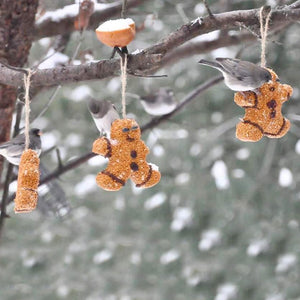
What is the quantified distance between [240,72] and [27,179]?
27cm

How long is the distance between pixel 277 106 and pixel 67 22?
25.9 inches

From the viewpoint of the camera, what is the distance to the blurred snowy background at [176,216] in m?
2.69

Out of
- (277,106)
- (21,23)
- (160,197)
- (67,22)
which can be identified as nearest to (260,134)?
(277,106)

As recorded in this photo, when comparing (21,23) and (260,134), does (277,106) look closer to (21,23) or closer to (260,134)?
(260,134)

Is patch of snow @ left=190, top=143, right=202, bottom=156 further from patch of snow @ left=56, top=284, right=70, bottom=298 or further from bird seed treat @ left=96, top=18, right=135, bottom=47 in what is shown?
bird seed treat @ left=96, top=18, right=135, bottom=47

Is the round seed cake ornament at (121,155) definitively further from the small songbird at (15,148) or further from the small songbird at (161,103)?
the small songbird at (161,103)

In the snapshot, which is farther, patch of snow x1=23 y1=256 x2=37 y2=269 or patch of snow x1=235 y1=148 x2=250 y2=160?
patch of snow x1=23 y1=256 x2=37 y2=269

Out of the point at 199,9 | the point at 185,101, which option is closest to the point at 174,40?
the point at 185,101

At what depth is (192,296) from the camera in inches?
116

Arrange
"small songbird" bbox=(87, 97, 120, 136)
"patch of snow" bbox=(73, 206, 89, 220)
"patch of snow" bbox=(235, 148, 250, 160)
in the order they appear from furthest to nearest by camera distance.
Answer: "patch of snow" bbox=(73, 206, 89, 220)
"patch of snow" bbox=(235, 148, 250, 160)
"small songbird" bbox=(87, 97, 120, 136)

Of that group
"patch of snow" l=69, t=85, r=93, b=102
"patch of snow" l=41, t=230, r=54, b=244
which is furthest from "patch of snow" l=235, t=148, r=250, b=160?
"patch of snow" l=41, t=230, r=54, b=244

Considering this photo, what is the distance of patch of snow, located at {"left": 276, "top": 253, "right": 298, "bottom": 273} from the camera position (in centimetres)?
280

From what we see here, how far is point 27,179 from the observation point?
692 mm

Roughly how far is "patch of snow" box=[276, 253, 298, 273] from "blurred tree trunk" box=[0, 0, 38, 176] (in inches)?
82.5
